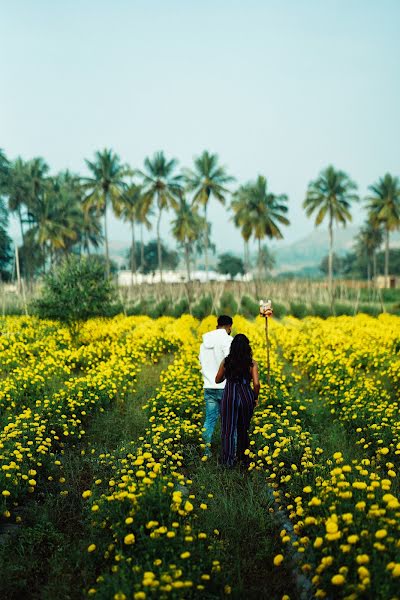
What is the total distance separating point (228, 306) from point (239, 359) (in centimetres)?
2516

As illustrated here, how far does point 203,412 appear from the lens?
25.5 ft

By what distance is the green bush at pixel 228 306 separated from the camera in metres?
28.4

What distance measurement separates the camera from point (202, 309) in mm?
27656

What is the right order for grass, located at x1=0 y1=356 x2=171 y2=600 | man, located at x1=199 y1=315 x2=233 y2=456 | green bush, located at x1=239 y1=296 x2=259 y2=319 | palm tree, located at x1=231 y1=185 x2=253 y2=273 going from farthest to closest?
palm tree, located at x1=231 y1=185 x2=253 y2=273, green bush, located at x1=239 y1=296 x2=259 y2=319, man, located at x1=199 y1=315 x2=233 y2=456, grass, located at x1=0 y1=356 x2=171 y2=600

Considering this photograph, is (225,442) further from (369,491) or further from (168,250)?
(168,250)

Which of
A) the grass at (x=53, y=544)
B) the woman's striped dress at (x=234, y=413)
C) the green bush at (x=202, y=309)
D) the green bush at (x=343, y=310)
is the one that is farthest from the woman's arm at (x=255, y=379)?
the green bush at (x=343, y=310)

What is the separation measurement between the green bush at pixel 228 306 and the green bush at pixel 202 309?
668mm

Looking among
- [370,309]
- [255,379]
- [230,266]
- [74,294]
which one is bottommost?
[370,309]

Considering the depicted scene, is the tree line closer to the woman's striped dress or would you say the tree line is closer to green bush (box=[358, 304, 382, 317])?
green bush (box=[358, 304, 382, 317])

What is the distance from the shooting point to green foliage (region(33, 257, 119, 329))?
16.3 m

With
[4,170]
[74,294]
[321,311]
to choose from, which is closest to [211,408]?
[74,294]

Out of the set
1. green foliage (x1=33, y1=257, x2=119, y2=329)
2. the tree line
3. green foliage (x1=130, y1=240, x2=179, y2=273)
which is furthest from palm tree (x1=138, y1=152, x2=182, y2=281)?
green foliage (x1=130, y1=240, x2=179, y2=273)

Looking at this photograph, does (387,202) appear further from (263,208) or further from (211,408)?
(211,408)

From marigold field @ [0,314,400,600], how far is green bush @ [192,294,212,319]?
53.0ft
